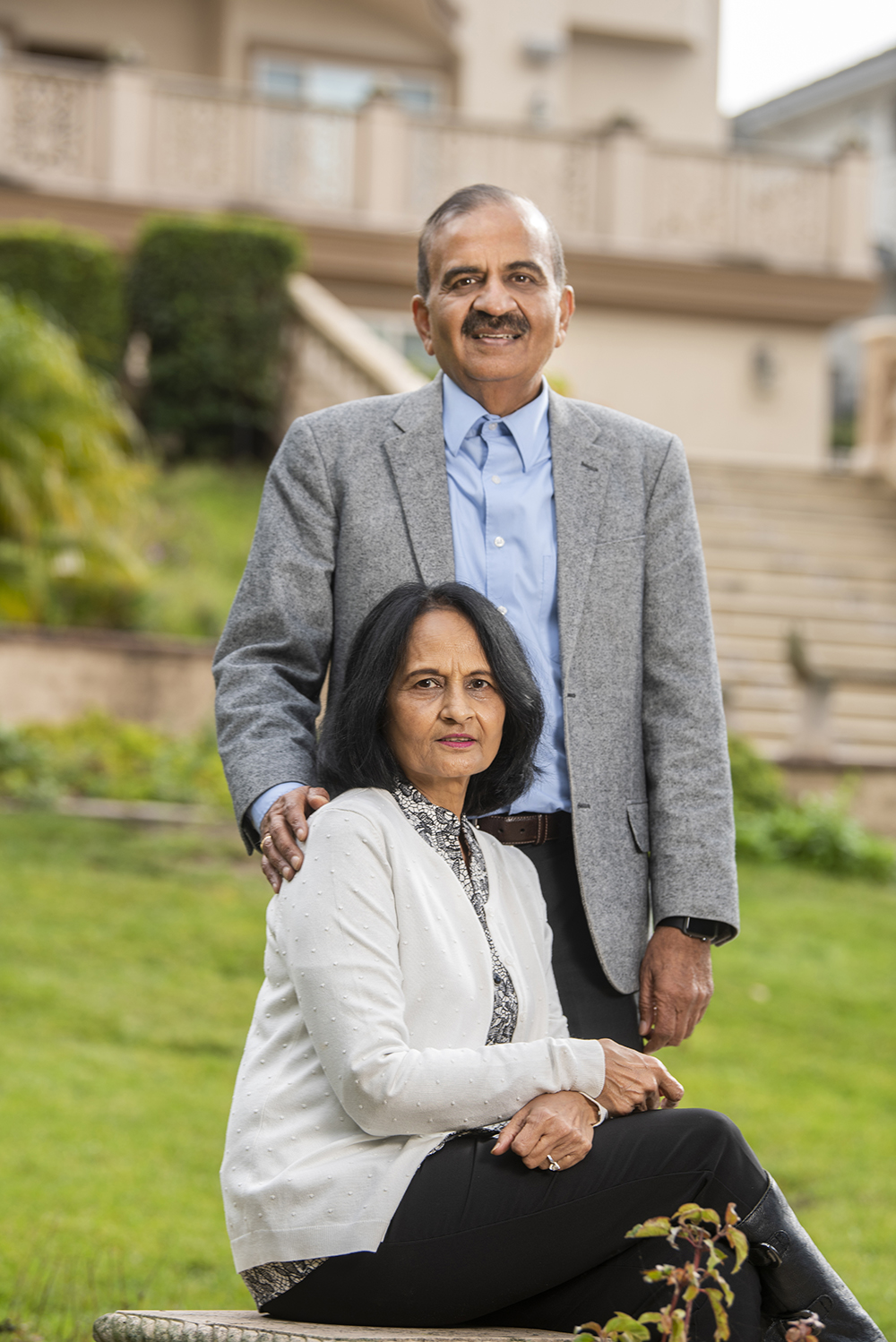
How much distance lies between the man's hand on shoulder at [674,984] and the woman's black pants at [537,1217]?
48 cm

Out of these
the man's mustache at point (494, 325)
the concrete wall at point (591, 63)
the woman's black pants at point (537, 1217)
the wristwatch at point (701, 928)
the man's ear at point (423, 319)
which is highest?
the concrete wall at point (591, 63)

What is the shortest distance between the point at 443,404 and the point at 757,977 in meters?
4.48

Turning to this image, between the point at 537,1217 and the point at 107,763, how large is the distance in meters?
6.64

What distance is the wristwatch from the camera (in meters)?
2.86

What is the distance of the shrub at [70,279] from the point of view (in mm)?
13711

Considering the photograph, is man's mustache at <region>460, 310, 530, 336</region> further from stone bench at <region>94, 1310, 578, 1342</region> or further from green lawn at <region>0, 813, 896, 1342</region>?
green lawn at <region>0, 813, 896, 1342</region>

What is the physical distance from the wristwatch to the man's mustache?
1.15m

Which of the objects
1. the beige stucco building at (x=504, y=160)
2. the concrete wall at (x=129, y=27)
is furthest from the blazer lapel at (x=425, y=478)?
the concrete wall at (x=129, y=27)

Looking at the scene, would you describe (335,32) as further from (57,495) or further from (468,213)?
(468,213)

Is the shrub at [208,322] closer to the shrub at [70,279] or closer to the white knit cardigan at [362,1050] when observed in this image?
the shrub at [70,279]

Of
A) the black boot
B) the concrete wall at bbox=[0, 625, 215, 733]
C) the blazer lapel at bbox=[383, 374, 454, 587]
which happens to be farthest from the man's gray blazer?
the concrete wall at bbox=[0, 625, 215, 733]

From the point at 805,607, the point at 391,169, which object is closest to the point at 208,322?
the point at 391,169

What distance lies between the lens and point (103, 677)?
9.46 metres

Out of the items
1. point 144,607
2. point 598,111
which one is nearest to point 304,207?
point 598,111
